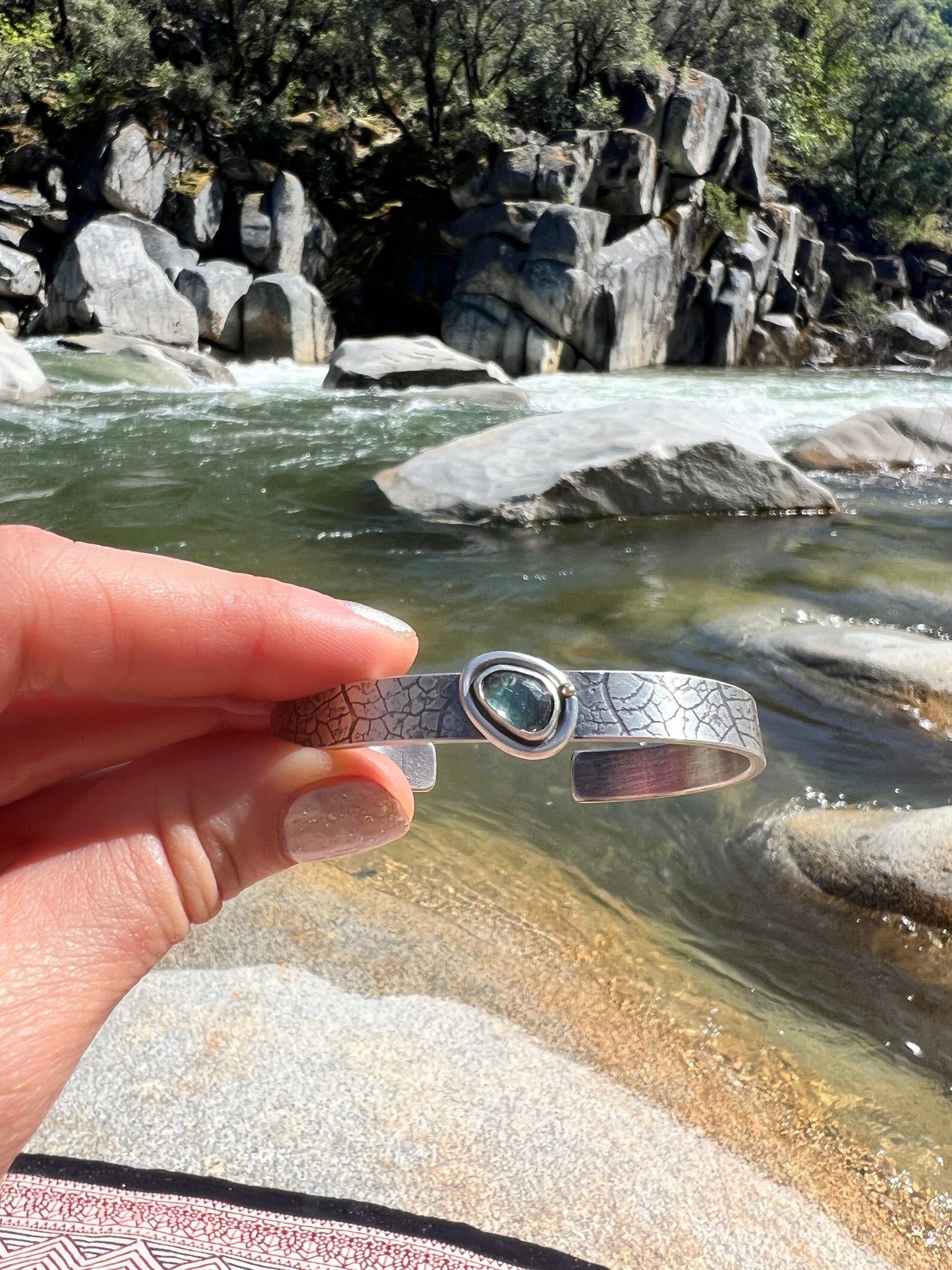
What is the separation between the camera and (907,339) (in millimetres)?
27141

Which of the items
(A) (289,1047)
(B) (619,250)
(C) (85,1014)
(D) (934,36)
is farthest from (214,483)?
(D) (934,36)

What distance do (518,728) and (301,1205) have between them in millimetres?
1127

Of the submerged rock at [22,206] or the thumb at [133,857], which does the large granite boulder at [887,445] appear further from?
the submerged rock at [22,206]

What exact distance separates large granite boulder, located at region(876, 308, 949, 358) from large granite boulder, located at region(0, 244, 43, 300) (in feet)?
69.0

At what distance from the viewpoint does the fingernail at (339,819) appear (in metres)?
1.55

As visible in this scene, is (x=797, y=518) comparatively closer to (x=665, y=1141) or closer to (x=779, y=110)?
(x=665, y=1141)

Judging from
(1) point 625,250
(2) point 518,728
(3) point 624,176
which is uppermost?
(3) point 624,176

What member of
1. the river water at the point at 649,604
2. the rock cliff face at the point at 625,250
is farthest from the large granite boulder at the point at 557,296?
the river water at the point at 649,604

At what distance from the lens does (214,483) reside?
28.1 ft

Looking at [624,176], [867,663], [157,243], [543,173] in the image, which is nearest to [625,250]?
[624,176]

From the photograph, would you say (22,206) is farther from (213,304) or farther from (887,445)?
(887,445)

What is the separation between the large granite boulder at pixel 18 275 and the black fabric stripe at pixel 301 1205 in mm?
19907

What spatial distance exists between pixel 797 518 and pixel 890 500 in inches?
51.3

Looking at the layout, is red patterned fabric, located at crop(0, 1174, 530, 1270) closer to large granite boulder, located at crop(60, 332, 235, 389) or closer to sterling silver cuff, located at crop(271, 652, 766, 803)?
sterling silver cuff, located at crop(271, 652, 766, 803)
